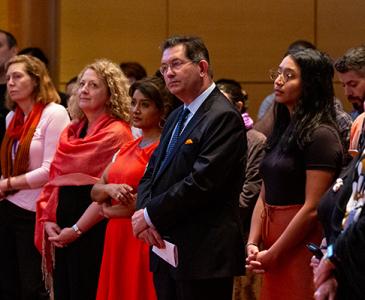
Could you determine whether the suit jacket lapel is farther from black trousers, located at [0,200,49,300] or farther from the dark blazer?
black trousers, located at [0,200,49,300]

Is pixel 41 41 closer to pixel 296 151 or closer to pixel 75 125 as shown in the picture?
pixel 75 125

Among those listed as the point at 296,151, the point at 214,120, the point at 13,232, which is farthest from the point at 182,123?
the point at 13,232

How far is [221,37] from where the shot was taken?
7.77 m

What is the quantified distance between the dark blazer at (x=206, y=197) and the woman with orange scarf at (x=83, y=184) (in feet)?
3.49

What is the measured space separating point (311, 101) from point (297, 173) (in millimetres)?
299

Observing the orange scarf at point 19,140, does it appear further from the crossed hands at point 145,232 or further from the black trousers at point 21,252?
the crossed hands at point 145,232

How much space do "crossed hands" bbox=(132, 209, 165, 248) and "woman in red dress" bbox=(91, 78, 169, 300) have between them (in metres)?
0.59

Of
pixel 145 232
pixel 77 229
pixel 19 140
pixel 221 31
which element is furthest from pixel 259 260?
pixel 221 31

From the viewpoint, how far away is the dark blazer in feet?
12.3

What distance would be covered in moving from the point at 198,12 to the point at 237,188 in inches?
163

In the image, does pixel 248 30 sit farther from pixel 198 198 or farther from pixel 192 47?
pixel 198 198

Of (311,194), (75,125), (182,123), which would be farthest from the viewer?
(75,125)

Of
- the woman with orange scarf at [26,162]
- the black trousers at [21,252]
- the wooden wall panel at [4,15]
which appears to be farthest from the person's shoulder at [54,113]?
the wooden wall panel at [4,15]

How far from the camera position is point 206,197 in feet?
12.3
